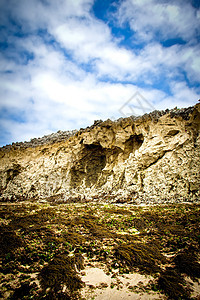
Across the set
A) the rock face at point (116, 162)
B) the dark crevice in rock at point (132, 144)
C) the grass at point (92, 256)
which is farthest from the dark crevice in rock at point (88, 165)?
the grass at point (92, 256)

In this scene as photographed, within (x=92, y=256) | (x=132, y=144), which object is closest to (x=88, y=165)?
(x=132, y=144)

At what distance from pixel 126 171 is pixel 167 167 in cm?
486

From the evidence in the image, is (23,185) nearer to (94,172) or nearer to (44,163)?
(44,163)

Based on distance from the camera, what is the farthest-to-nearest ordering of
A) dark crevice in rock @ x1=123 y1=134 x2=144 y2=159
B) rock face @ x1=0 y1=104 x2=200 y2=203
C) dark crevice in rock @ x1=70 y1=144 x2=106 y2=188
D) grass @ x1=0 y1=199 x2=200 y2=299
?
dark crevice in rock @ x1=70 y1=144 x2=106 y2=188
dark crevice in rock @ x1=123 y1=134 x2=144 y2=159
rock face @ x1=0 y1=104 x2=200 y2=203
grass @ x1=0 y1=199 x2=200 y2=299

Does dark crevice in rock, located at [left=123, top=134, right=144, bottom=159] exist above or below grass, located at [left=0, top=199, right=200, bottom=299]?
above

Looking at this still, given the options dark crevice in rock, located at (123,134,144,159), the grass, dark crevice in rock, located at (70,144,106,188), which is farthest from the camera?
dark crevice in rock, located at (70,144,106,188)

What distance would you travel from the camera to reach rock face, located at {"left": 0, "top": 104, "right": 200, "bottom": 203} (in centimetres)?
1556

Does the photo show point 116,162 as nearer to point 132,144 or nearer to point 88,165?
point 132,144

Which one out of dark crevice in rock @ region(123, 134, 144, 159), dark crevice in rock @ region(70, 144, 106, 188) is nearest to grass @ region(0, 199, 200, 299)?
dark crevice in rock @ region(123, 134, 144, 159)

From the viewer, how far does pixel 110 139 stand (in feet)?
74.6

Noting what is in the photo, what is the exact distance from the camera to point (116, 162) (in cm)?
2188

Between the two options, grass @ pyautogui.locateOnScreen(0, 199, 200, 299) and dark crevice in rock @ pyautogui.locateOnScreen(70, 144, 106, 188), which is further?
dark crevice in rock @ pyautogui.locateOnScreen(70, 144, 106, 188)

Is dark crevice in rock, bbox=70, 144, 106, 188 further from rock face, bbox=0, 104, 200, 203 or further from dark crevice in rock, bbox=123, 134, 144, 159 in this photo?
dark crevice in rock, bbox=123, 134, 144, 159

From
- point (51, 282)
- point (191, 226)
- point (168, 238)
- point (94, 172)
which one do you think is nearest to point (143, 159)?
point (94, 172)
